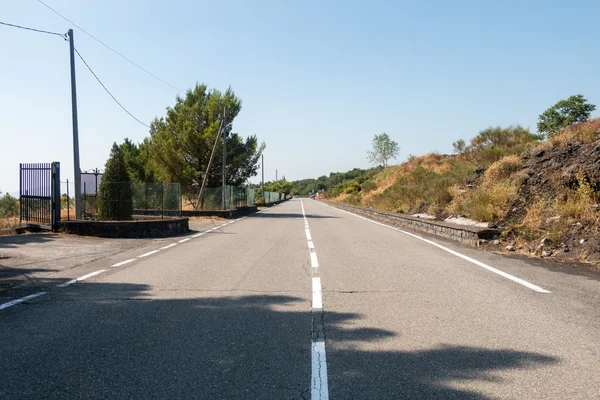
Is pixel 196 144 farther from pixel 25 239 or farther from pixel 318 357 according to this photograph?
pixel 318 357

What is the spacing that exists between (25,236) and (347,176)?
146612mm

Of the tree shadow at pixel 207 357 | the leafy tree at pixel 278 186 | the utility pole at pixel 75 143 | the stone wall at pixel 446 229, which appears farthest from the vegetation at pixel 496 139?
the leafy tree at pixel 278 186

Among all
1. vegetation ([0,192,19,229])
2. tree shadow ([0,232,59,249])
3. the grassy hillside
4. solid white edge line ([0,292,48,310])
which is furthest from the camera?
vegetation ([0,192,19,229])

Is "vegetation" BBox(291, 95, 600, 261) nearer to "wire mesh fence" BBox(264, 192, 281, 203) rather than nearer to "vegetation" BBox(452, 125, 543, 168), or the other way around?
"vegetation" BBox(452, 125, 543, 168)

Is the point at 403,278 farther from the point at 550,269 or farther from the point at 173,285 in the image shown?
the point at 173,285

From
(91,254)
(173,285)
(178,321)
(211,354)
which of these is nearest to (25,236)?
(91,254)

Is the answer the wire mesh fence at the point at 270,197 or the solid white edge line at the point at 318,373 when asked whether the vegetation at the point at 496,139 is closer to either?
the solid white edge line at the point at 318,373

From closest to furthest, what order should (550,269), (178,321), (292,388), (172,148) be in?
(292,388) → (178,321) → (550,269) → (172,148)

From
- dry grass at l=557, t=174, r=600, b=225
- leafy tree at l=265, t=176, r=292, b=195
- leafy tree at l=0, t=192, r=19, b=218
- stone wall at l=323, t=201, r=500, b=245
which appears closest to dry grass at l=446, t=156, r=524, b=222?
stone wall at l=323, t=201, r=500, b=245

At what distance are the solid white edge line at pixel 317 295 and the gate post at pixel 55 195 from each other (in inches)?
440

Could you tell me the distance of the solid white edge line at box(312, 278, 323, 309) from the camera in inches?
238

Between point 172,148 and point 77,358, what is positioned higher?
point 172,148

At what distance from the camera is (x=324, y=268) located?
29.5 feet

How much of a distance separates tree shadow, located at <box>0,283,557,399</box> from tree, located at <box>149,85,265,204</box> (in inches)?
1040
